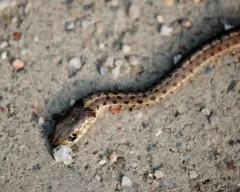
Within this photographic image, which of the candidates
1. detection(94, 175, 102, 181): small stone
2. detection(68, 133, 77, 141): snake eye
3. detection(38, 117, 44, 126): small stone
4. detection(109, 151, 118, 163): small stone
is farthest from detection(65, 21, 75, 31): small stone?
detection(94, 175, 102, 181): small stone

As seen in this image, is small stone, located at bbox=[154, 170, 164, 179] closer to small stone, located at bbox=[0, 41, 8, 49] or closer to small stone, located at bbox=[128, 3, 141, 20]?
small stone, located at bbox=[128, 3, 141, 20]

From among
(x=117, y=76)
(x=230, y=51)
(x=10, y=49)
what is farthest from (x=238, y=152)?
(x=10, y=49)

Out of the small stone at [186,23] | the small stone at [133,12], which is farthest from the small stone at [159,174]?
the small stone at [133,12]

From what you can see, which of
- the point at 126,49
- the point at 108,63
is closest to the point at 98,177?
the point at 108,63

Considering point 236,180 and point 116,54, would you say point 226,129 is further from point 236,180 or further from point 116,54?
point 116,54

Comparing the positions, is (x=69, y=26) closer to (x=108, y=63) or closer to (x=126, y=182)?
(x=108, y=63)

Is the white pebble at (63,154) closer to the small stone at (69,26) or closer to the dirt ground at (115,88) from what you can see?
the dirt ground at (115,88)

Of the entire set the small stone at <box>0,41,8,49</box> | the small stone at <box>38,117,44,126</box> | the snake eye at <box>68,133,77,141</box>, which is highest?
the small stone at <box>0,41,8,49</box>
